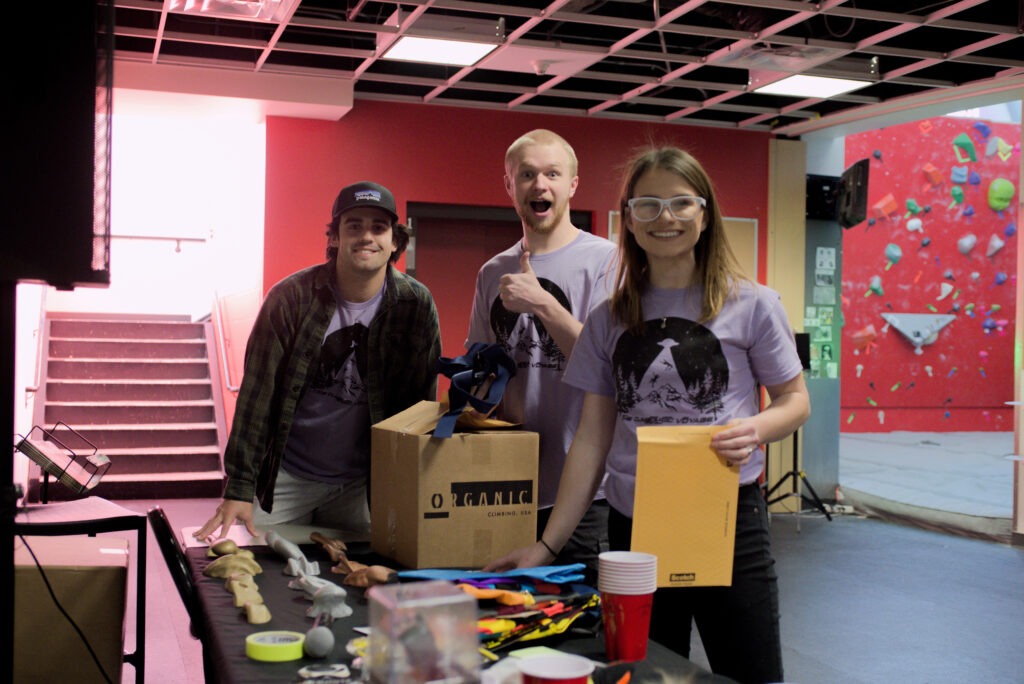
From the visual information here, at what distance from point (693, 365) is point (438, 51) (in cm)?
473

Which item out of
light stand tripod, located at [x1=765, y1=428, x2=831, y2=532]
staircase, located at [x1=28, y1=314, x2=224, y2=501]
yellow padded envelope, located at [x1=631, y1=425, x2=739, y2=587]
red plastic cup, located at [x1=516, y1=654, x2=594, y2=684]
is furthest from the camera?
staircase, located at [x1=28, y1=314, x2=224, y2=501]

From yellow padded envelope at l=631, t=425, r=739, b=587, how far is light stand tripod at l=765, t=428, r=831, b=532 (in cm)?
605

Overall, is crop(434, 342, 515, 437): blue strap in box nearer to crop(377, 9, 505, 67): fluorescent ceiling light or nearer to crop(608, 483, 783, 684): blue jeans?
crop(608, 483, 783, 684): blue jeans

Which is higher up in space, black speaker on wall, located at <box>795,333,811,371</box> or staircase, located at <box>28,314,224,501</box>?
black speaker on wall, located at <box>795,333,811,371</box>

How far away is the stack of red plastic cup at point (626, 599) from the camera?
1.38m

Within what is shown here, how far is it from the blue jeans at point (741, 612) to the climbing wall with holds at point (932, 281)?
35.7ft

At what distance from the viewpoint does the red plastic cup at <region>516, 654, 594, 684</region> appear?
116cm

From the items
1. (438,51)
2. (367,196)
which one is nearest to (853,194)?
(438,51)

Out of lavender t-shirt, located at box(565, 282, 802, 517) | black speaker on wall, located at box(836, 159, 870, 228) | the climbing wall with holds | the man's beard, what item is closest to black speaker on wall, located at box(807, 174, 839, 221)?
black speaker on wall, located at box(836, 159, 870, 228)

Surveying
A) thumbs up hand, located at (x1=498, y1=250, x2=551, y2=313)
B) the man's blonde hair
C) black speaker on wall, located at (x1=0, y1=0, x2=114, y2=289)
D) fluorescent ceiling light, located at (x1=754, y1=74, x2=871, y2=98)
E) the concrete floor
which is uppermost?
fluorescent ceiling light, located at (x1=754, y1=74, x2=871, y2=98)

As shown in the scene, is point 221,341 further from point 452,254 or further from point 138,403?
point 452,254

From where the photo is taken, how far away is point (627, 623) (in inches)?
55.4

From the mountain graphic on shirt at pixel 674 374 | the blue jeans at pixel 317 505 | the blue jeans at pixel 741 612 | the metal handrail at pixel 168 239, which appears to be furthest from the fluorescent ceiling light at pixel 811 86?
the metal handrail at pixel 168 239

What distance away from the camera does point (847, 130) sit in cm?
809
